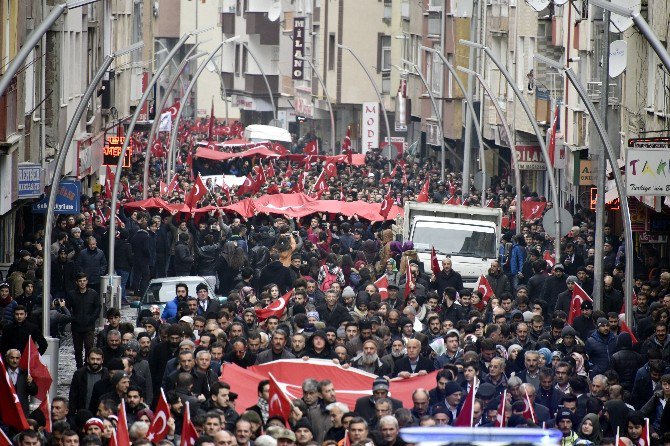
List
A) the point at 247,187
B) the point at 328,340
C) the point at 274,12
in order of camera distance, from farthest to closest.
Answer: the point at 274,12
the point at 247,187
the point at 328,340

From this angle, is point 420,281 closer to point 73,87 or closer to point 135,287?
point 135,287

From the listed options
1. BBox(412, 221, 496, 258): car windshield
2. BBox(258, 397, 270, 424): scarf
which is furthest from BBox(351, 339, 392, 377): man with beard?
BBox(412, 221, 496, 258): car windshield

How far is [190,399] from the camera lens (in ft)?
53.3

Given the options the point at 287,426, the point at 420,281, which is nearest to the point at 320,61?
the point at 420,281

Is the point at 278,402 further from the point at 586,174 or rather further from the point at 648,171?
the point at 586,174

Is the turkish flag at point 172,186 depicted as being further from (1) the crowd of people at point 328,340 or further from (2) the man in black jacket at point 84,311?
(2) the man in black jacket at point 84,311

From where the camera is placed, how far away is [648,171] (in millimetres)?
25609

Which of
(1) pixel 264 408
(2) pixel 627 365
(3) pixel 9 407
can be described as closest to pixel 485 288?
(2) pixel 627 365

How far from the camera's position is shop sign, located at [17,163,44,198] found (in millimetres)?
31516

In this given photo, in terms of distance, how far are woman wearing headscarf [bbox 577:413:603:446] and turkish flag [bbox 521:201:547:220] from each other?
28460 mm

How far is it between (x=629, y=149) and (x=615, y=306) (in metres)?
2.29

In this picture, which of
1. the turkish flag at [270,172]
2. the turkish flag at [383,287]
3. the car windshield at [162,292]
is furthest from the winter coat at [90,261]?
the turkish flag at [270,172]

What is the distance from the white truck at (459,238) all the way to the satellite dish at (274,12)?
207ft

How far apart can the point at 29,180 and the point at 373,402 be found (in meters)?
17.0
